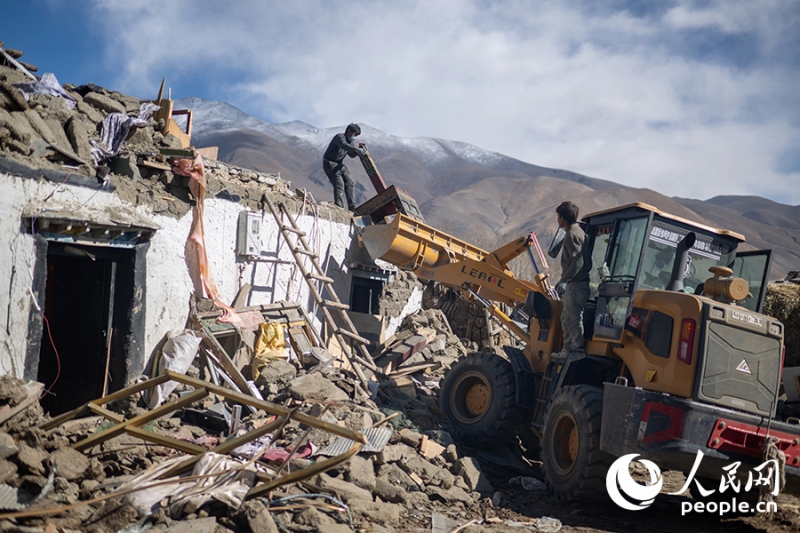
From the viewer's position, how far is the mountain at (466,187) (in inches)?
2601

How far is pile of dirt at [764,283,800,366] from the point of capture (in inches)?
332

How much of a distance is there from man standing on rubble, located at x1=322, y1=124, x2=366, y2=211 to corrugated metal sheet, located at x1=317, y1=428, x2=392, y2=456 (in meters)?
5.64

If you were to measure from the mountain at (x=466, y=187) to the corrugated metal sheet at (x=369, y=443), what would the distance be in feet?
152

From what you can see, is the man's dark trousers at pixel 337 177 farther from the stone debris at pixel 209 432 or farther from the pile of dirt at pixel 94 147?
the pile of dirt at pixel 94 147

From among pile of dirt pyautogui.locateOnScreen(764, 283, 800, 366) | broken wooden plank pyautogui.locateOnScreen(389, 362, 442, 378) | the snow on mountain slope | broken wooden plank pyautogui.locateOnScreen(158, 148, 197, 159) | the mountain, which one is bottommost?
broken wooden plank pyautogui.locateOnScreen(389, 362, 442, 378)

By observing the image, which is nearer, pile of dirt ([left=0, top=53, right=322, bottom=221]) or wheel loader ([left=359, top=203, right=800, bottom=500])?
wheel loader ([left=359, top=203, right=800, bottom=500])

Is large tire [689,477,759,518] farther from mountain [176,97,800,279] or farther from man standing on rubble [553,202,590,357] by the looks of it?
mountain [176,97,800,279]

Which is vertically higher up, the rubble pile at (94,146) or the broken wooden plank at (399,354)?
the rubble pile at (94,146)

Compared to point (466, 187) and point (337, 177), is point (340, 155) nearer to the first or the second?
point (337, 177)

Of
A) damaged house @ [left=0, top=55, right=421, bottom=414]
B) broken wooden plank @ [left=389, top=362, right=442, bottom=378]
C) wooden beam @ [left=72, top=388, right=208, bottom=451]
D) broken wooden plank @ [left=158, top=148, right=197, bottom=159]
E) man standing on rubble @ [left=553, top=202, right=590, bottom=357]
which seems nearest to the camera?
wooden beam @ [left=72, top=388, right=208, bottom=451]

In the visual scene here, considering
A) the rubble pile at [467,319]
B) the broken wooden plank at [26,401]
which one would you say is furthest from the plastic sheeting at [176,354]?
the rubble pile at [467,319]

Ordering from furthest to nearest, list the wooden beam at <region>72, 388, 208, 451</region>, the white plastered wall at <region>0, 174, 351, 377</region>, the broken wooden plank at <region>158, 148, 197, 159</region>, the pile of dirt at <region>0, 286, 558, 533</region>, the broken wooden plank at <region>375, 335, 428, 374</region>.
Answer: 1. the broken wooden plank at <region>375, 335, 428, 374</region>
2. the broken wooden plank at <region>158, 148, 197, 159</region>
3. the white plastered wall at <region>0, 174, 351, 377</region>
4. the wooden beam at <region>72, 388, 208, 451</region>
5. the pile of dirt at <region>0, 286, 558, 533</region>

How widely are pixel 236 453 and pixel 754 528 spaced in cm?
507
